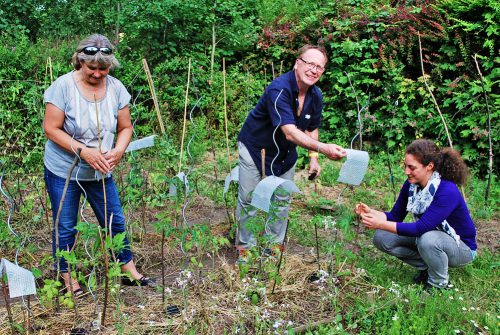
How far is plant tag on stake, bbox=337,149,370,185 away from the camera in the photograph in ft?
9.42

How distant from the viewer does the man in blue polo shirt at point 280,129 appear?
3.32m

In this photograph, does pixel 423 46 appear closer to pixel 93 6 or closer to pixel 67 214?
pixel 67 214

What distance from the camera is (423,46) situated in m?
6.66

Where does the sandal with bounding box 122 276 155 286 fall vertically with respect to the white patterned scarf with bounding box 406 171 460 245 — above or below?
below

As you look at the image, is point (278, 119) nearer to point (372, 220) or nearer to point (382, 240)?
point (372, 220)

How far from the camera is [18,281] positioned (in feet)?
7.88

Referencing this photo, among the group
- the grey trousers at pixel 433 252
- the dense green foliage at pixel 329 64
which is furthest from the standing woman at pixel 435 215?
the dense green foliage at pixel 329 64

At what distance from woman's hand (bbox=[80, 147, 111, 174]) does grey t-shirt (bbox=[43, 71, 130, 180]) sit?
0.27ft

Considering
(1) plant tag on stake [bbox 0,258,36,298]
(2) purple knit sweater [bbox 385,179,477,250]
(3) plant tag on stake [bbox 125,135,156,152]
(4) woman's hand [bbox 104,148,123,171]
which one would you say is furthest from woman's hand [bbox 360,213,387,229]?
(1) plant tag on stake [bbox 0,258,36,298]

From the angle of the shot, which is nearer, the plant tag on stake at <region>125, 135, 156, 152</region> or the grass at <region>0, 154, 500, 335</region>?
the grass at <region>0, 154, 500, 335</region>

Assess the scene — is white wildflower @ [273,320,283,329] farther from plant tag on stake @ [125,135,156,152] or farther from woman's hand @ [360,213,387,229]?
plant tag on stake @ [125,135,156,152]

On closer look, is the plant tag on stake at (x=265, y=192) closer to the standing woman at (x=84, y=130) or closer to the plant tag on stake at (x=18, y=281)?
the standing woman at (x=84, y=130)

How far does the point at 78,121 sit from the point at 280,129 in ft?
4.34

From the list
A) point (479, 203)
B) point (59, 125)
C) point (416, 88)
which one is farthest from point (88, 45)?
point (416, 88)
